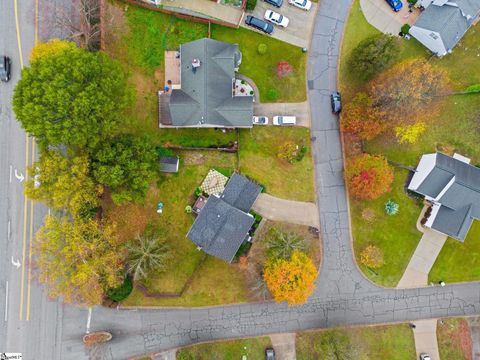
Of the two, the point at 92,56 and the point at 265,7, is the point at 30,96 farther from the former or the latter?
the point at 265,7

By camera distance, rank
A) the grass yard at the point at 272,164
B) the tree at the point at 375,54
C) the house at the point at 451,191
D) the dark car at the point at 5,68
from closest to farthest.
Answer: the tree at the point at 375,54, the house at the point at 451,191, the dark car at the point at 5,68, the grass yard at the point at 272,164

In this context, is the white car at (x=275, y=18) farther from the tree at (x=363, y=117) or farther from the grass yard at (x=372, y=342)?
the grass yard at (x=372, y=342)

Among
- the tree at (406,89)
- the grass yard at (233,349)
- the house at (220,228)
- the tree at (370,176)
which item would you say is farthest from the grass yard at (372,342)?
the tree at (406,89)

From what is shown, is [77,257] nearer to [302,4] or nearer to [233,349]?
[233,349]

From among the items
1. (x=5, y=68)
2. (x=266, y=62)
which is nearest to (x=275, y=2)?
(x=266, y=62)

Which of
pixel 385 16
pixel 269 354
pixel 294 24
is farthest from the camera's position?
pixel 385 16

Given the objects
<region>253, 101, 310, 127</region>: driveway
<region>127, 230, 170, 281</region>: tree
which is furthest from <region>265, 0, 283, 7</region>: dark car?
<region>127, 230, 170, 281</region>: tree
